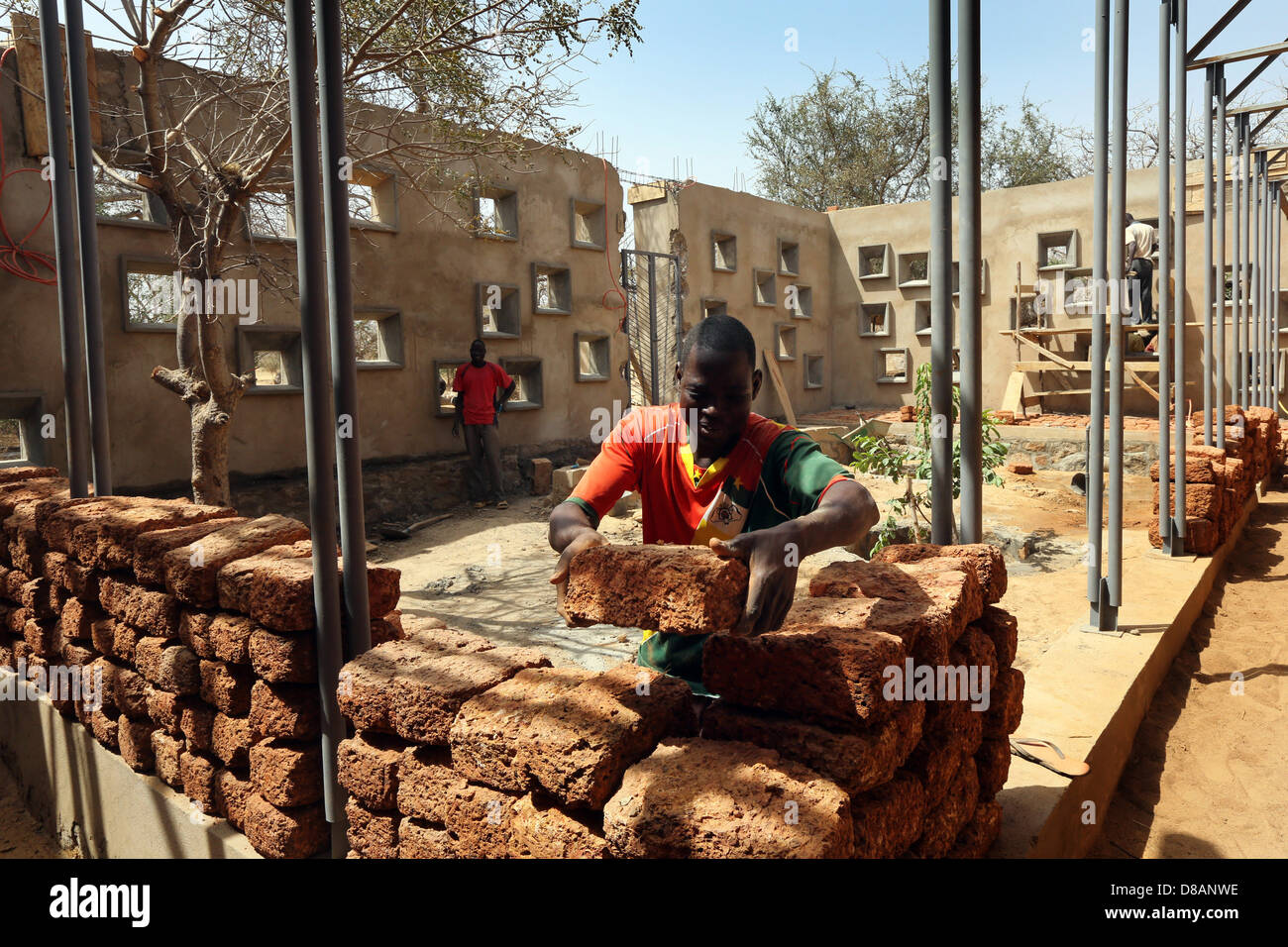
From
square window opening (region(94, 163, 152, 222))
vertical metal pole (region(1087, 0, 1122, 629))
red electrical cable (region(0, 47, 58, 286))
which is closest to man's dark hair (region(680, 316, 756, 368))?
vertical metal pole (region(1087, 0, 1122, 629))

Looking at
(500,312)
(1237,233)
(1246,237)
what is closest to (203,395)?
(500,312)

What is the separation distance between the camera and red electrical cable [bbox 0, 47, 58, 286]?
26.1ft

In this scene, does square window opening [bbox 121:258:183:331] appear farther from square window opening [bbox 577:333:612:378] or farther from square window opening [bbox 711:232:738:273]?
square window opening [bbox 711:232:738:273]

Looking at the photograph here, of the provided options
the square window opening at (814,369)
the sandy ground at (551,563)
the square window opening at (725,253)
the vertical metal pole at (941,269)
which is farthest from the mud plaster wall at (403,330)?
the vertical metal pole at (941,269)

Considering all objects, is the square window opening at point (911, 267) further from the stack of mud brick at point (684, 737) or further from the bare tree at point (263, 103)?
the stack of mud brick at point (684, 737)

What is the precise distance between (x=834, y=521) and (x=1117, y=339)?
3779 millimetres

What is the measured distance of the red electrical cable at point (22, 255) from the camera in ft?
26.1

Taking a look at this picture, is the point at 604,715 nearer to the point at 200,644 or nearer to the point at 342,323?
the point at 342,323

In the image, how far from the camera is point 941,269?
113 inches

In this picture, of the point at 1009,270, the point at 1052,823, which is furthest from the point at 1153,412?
the point at 1052,823

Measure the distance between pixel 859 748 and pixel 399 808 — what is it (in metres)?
1.13

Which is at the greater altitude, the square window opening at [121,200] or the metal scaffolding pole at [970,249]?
the square window opening at [121,200]

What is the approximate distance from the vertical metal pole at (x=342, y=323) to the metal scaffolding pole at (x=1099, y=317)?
3774 mm

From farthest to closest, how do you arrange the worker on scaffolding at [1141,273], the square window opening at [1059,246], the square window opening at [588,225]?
1. the square window opening at [1059,246]
2. the worker on scaffolding at [1141,273]
3. the square window opening at [588,225]
